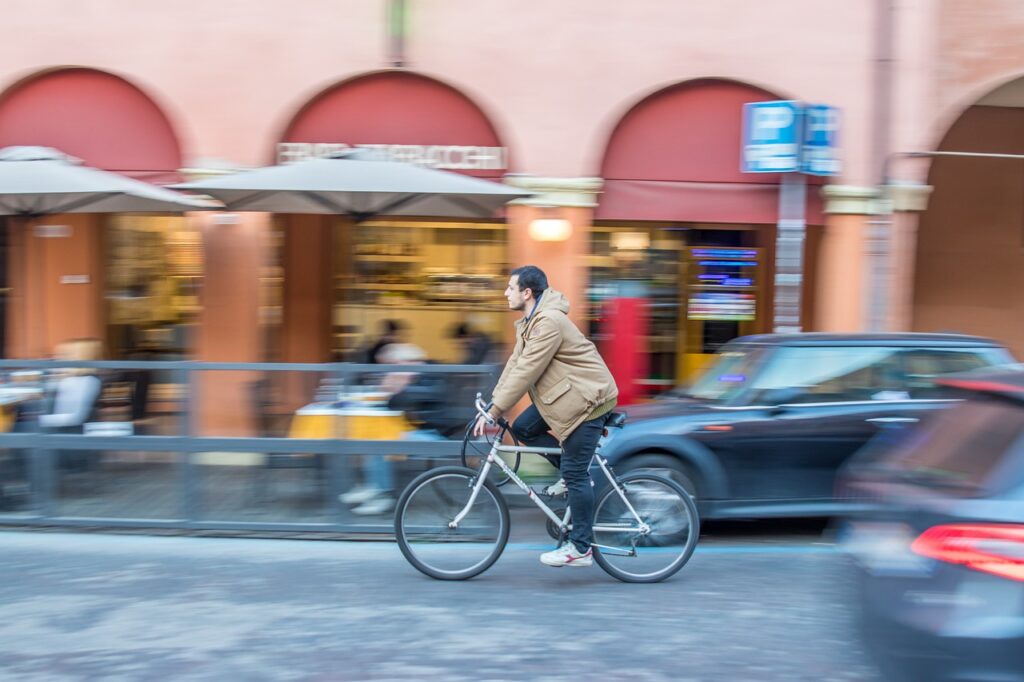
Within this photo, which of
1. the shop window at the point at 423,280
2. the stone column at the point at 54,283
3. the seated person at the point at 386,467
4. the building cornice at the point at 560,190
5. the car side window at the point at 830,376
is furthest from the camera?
the shop window at the point at 423,280

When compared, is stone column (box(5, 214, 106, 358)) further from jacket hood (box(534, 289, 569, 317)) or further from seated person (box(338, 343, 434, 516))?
jacket hood (box(534, 289, 569, 317))

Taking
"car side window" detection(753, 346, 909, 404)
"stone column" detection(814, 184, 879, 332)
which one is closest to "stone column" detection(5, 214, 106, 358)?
"car side window" detection(753, 346, 909, 404)

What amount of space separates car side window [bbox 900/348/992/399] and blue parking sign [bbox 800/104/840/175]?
9.69ft

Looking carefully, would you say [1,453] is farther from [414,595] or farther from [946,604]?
[946,604]

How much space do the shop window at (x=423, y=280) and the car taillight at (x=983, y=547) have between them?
8.43 metres

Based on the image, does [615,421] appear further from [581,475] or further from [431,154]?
[431,154]

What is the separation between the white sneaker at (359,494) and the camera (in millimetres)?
7090

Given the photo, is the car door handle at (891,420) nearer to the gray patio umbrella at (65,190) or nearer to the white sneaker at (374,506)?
the white sneaker at (374,506)

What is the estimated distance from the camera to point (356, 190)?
27.0 ft

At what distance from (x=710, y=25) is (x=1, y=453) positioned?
7654 millimetres

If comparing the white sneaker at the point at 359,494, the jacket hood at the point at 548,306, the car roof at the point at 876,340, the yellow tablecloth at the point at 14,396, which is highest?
the jacket hood at the point at 548,306

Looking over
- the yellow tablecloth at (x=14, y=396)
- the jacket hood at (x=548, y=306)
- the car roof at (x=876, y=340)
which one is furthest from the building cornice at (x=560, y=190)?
the yellow tablecloth at (x=14, y=396)

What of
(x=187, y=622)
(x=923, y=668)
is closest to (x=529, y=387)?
(x=187, y=622)

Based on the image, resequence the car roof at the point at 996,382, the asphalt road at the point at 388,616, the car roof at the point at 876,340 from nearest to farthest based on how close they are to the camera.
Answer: the car roof at the point at 996,382, the asphalt road at the point at 388,616, the car roof at the point at 876,340
